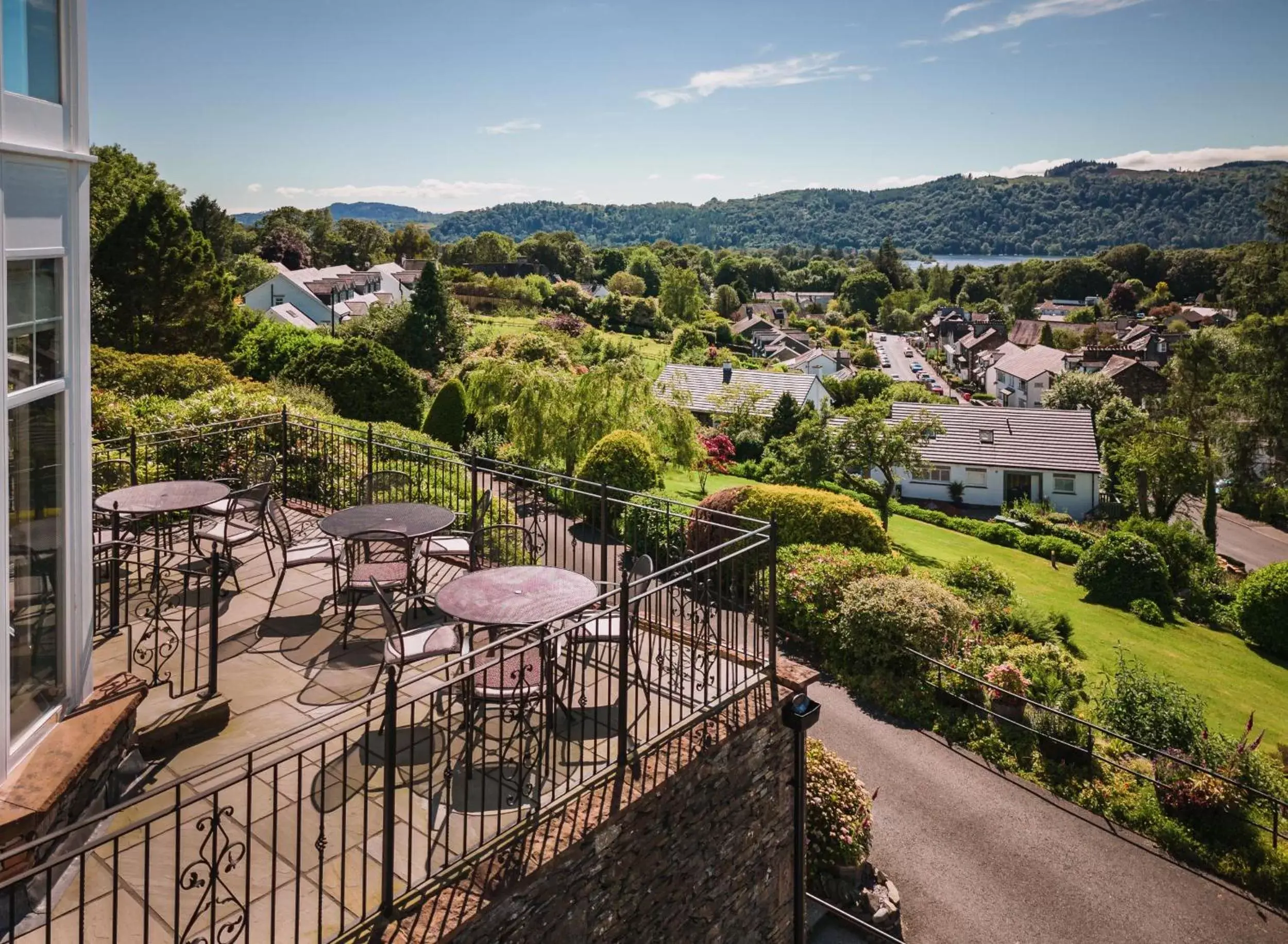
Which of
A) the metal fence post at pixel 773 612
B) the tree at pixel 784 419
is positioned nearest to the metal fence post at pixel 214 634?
the metal fence post at pixel 773 612

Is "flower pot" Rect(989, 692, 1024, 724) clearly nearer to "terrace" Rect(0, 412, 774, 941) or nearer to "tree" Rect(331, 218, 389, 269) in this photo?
"terrace" Rect(0, 412, 774, 941)

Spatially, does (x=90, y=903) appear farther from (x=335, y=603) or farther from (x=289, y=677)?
(x=335, y=603)

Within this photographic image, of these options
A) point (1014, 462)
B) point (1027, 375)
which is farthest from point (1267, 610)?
point (1027, 375)

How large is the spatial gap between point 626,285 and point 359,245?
35164 millimetres

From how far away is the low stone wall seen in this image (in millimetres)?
4035

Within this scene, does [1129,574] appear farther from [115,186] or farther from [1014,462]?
[115,186]

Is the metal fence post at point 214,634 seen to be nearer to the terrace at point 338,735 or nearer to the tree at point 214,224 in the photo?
the terrace at point 338,735

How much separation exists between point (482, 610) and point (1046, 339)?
100230 millimetres

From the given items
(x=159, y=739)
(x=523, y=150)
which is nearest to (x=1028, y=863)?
(x=159, y=739)

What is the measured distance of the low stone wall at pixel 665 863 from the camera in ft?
13.2

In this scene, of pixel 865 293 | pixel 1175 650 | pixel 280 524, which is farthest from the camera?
pixel 865 293

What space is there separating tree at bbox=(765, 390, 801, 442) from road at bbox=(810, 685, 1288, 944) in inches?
1297

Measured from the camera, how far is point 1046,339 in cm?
9250

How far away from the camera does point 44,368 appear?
14.6ft
